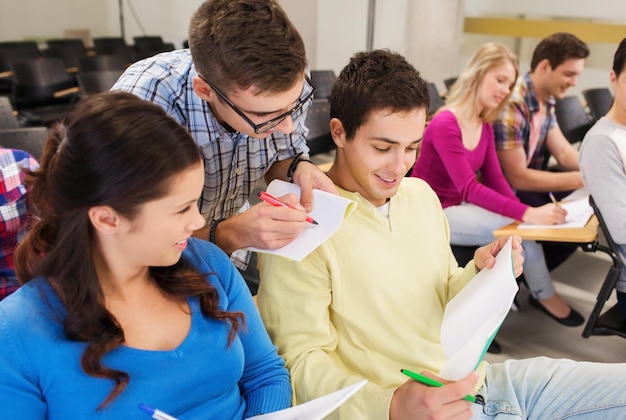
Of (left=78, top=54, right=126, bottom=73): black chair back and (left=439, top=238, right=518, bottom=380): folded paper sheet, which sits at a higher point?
(left=439, top=238, right=518, bottom=380): folded paper sheet

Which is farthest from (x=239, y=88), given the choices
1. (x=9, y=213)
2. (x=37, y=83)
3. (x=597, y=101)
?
(x=37, y=83)

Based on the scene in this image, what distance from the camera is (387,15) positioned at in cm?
711

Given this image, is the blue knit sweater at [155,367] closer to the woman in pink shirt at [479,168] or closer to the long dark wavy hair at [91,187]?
the long dark wavy hair at [91,187]

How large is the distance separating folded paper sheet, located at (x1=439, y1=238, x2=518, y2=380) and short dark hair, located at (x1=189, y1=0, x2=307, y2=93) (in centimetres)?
56

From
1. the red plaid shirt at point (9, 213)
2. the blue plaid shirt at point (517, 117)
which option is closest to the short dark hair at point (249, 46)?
the red plaid shirt at point (9, 213)

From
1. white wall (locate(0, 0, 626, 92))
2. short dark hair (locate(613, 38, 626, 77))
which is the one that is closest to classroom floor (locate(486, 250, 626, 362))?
short dark hair (locate(613, 38, 626, 77))

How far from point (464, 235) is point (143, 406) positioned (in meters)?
1.96

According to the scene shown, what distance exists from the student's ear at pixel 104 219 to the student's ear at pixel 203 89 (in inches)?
17.1

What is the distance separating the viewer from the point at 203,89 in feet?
4.19

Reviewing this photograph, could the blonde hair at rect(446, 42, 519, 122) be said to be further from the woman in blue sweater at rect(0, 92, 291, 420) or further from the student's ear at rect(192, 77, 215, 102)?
the woman in blue sweater at rect(0, 92, 291, 420)

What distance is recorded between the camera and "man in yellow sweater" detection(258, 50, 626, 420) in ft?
4.16

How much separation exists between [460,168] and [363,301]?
1.45 m

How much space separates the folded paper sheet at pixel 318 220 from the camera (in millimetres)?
1170

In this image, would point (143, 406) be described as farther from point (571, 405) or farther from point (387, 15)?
point (387, 15)
